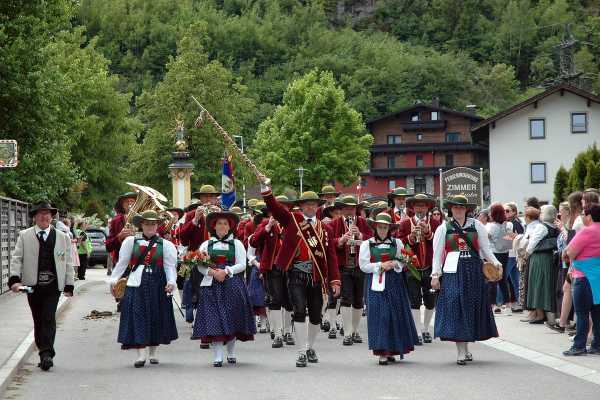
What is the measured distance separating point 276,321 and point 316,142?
5748 centimetres

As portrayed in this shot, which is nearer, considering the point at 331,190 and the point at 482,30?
the point at 331,190

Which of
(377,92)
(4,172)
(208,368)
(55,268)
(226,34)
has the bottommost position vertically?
(208,368)

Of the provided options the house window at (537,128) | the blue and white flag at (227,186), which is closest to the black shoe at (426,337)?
the blue and white flag at (227,186)

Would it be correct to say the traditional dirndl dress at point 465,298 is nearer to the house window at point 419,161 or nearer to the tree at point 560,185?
the tree at point 560,185

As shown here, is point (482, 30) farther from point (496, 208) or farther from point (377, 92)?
point (496, 208)

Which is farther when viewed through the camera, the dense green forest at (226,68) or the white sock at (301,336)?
A: the dense green forest at (226,68)

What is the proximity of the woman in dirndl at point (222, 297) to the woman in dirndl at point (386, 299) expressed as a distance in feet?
4.51

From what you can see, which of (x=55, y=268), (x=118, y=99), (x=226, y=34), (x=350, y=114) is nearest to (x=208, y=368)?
(x=55, y=268)

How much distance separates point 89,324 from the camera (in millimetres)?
19359

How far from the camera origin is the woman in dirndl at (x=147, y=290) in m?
12.9

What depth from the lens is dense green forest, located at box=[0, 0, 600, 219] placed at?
3108cm

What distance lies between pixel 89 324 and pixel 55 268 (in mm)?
6485

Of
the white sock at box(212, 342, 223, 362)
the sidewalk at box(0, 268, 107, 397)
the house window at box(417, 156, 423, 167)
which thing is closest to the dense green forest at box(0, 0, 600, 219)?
the sidewalk at box(0, 268, 107, 397)

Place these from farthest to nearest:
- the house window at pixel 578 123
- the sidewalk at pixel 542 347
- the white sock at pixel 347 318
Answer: the house window at pixel 578 123
the white sock at pixel 347 318
the sidewalk at pixel 542 347
